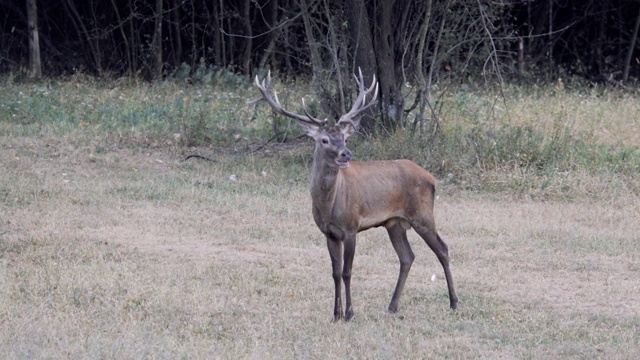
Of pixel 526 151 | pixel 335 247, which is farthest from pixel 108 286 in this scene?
pixel 526 151

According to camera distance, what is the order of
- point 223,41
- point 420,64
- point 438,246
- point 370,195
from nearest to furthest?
point 370,195 → point 438,246 → point 420,64 → point 223,41

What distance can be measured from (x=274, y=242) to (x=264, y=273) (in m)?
1.15

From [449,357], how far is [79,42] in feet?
55.2

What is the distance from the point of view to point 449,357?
6293 mm

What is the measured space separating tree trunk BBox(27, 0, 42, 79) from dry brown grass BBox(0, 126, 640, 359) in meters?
7.29

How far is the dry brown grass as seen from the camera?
652 cm

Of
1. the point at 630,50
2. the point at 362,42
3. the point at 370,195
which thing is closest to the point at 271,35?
A: the point at 630,50

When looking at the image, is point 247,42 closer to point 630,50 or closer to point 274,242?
point 630,50

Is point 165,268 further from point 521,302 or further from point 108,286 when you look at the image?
point 521,302

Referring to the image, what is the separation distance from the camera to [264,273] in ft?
27.0

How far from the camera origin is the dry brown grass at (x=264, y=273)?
6.52 metres

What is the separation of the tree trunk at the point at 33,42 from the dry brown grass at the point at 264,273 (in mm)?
7287

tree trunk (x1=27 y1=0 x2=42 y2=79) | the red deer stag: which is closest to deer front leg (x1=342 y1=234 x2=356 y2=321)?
the red deer stag

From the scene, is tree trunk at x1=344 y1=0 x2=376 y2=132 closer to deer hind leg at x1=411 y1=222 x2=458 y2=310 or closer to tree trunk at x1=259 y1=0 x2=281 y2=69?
deer hind leg at x1=411 y1=222 x2=458 y2=310
